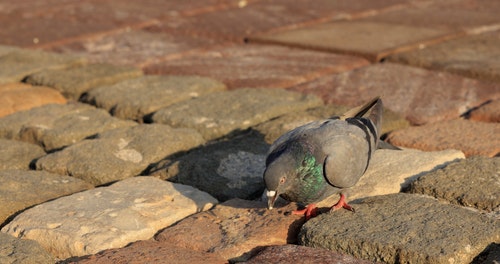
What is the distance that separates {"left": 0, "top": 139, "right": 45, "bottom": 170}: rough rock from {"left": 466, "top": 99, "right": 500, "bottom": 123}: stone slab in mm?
2195

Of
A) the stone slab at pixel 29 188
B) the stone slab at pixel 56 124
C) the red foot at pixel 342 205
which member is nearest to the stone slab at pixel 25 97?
the stone slab at pixel 56 124

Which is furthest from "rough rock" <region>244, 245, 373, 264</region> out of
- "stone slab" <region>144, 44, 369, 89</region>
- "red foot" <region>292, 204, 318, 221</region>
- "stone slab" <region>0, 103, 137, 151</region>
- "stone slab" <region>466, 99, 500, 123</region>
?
"stone slab" <region>144, 44, 369, 89</region>

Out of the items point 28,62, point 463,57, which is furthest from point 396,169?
point 28,62

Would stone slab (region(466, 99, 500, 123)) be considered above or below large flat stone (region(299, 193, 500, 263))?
below

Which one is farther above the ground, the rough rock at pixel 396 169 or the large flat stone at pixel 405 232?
the large flat stone at pixel 405 232

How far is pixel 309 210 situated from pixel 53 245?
937 mm

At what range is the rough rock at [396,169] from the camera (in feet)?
10.7

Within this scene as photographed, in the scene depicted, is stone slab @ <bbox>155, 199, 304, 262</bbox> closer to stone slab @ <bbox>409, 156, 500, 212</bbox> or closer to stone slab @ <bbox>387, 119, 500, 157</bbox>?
stone slab @ <bbox>409, 156, 500, 212</bbox>

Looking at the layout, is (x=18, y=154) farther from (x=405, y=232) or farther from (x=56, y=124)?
(x=405, y=232)

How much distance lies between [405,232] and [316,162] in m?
0.40

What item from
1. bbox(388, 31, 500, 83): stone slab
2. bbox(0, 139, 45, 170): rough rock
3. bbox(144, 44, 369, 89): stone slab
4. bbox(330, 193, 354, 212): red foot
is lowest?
bbox(0, 139, 45, 170): rough rock

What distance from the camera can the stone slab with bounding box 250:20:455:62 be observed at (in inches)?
219

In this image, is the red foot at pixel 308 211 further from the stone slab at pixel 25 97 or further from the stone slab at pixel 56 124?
the stone slab at pixel 25 97

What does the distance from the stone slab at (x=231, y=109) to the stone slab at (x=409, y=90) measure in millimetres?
256
